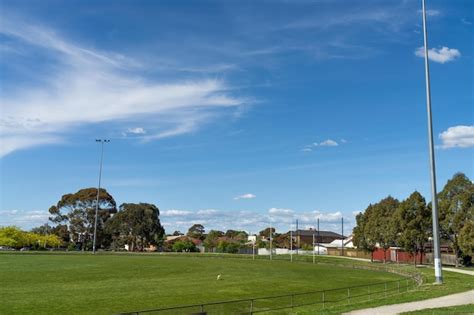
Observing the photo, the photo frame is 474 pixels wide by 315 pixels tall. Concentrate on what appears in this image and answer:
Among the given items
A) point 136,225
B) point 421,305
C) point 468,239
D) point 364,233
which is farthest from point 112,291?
point 136,225

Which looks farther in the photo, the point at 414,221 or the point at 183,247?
the point at 183,247

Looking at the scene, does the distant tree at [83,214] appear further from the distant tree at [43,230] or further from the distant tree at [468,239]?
the distant tree at [468,239]

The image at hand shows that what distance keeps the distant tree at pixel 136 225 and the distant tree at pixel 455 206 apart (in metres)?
91.9

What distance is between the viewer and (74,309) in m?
25.4

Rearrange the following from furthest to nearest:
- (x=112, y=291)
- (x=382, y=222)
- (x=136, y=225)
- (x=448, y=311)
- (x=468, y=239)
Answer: (x=136, y=225), (x=382, y=222), (x=468, y=239), (x=112, y=291), (x=448, y=311)

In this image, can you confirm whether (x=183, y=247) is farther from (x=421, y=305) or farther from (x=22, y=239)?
(x=421, y=305)

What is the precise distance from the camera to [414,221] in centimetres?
6988

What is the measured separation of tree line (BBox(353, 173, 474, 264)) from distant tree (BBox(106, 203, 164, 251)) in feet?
233

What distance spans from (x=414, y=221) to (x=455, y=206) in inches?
316

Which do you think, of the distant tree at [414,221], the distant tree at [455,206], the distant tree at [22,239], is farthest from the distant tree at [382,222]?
the distant tree at [22,239]

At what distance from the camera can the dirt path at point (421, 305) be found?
19672mm

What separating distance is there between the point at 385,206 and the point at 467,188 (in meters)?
26.6

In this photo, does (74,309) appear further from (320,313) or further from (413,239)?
(413,239)

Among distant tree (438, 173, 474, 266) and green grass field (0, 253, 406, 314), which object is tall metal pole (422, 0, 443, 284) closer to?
green grass field (0, 253, 406, 314)
